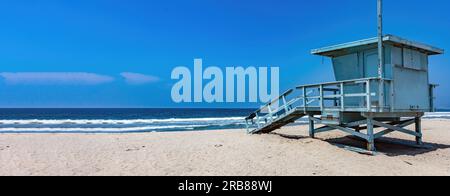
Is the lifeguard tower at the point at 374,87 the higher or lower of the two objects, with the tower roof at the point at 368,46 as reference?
lower

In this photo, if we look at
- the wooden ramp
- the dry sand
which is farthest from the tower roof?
the dry sand

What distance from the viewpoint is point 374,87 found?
34.1 ft

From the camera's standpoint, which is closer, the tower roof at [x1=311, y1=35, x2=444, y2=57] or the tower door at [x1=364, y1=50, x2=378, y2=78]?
the tower roof at [x1=311, y1=35, x2=444, y2=57]

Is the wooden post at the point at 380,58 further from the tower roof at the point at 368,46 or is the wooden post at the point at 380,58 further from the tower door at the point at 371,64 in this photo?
the tower door at the point at 371,64

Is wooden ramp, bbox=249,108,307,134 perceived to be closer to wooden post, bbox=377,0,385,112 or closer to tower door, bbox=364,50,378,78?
tower door, bbox=364,50,378,78

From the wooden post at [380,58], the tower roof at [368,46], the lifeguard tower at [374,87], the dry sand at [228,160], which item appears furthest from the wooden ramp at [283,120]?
the wooden post at [380,58]

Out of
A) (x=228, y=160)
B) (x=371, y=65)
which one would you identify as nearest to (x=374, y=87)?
(x=371, y=65)

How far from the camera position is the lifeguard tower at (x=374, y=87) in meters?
9.71

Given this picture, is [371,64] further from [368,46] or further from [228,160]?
[228,160]

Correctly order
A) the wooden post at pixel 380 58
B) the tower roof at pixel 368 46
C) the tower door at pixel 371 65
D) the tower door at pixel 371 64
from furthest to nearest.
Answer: the tower door at pixel 371 64 < the tower door at pixel 371 65 < the tower roof at pixel 368 46 < the wooden post at pixel 380 58

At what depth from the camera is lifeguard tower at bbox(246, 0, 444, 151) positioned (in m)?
9.71
